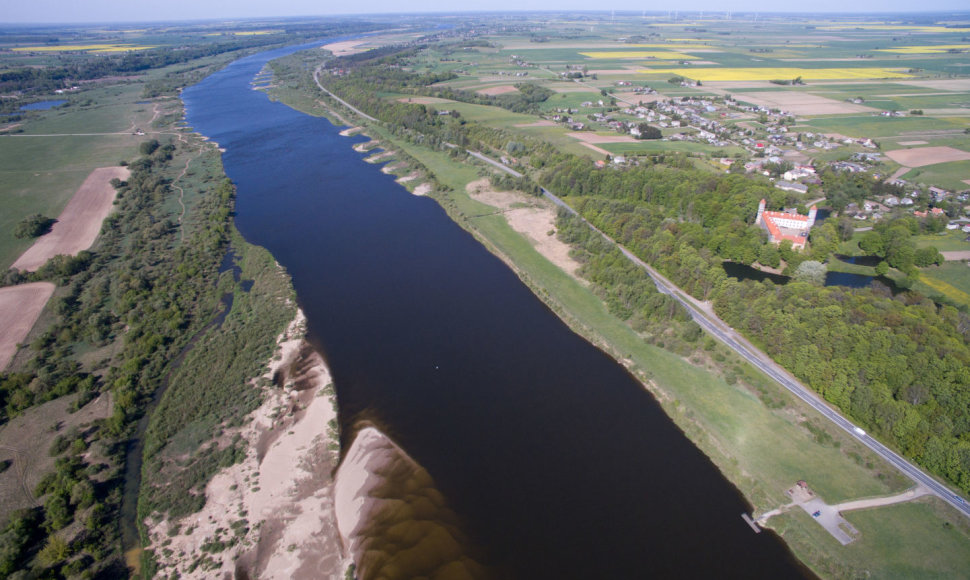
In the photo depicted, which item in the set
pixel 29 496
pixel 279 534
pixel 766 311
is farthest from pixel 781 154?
pixel 29 496

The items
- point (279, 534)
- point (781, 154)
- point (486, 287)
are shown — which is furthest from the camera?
point (781, 154)

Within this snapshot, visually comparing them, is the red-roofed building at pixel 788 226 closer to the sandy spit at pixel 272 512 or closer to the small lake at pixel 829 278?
the small lake at pixel 829 278

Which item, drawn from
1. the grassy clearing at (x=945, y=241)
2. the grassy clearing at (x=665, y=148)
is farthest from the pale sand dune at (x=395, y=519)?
the grassy clearing at (x=665, y=148)

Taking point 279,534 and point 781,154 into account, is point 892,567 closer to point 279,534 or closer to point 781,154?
point 279,534

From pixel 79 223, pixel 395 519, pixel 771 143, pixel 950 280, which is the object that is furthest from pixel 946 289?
pixel 79 223

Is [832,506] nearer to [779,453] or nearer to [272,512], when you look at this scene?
[779,453]

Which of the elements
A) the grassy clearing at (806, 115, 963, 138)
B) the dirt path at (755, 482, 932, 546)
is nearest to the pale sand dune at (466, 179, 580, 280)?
the dirt path at (755, 482, 932, 546)

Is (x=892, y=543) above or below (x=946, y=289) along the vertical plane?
below
